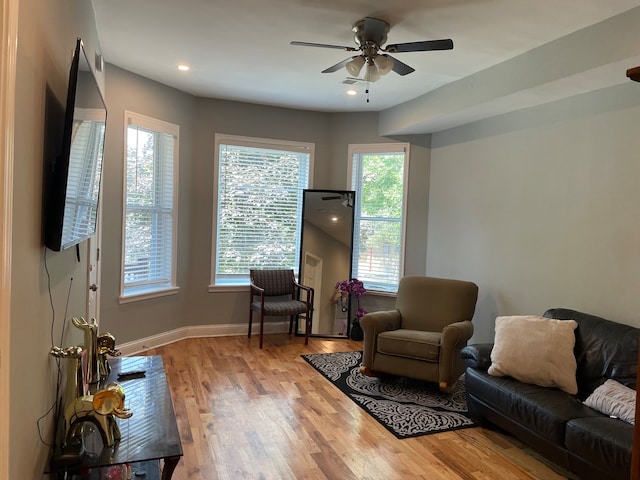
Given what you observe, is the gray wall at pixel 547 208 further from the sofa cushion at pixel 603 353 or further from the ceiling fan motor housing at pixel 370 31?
the ceiling fan motor housing at pixel 370 31

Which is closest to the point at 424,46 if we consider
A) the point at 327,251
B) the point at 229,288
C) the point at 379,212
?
the point at 379,212

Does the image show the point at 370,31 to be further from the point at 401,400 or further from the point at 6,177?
the point at 401,400

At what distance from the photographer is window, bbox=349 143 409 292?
541 centimetres

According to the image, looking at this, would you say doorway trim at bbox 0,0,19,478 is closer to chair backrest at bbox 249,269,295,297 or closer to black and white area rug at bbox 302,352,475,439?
black and white area rug at bbox 302,352,475,439

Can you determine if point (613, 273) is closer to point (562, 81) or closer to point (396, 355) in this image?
point (562, 81)

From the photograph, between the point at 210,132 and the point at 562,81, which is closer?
the point at 562,81

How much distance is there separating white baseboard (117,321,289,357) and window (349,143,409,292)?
1.24 meters

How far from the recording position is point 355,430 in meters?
3.05

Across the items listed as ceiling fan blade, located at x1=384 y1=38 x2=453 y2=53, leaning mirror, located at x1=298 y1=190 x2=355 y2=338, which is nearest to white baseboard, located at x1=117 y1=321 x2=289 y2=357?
leaning mirror, located at x1=298 y1=190 x2=355 y2=338

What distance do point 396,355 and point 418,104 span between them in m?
2.58

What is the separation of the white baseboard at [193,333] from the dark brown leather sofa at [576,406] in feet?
9.02

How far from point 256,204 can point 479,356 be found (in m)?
3.20

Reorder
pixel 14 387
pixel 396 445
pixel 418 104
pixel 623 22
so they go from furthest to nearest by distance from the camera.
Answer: pixel 418 104
pixel 396 445
pixel 623 22
pixel 14 387

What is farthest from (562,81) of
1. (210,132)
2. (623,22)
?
(210,132)
